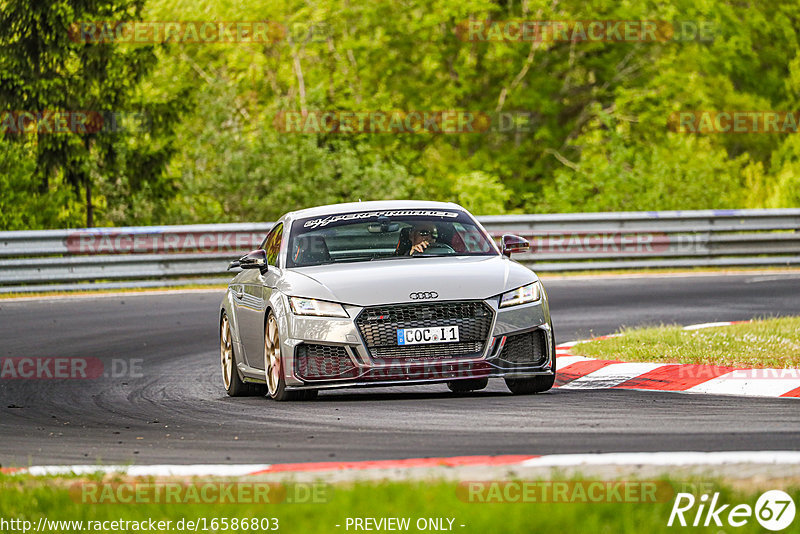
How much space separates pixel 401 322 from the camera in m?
9.86

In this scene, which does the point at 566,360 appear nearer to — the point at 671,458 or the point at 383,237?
the point at 383,237

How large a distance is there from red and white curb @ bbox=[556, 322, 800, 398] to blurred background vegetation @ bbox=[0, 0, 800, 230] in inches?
609

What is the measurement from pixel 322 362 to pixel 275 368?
0.61 metres

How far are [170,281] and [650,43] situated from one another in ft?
72.7

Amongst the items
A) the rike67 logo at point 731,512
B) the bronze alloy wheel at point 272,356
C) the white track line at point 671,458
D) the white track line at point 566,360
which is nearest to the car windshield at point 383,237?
the bronze alloy wheel at point 272,356

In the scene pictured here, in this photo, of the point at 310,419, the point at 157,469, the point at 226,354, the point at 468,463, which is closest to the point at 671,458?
the point at 468,463

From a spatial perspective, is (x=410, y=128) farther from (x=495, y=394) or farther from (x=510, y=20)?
(x=495, y=394)

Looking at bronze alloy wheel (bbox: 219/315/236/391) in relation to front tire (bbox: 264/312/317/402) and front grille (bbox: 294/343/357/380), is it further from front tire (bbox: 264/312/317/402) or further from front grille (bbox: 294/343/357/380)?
front grille (bbox: 294/343/357/380)

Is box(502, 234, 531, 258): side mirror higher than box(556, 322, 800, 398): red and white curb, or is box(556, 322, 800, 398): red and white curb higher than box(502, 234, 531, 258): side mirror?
box(502, 234, 531, 258): side mirror

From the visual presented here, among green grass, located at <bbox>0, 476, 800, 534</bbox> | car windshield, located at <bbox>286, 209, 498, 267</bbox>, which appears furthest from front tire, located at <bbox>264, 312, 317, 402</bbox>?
green grass, located at <bbox>0, 476, 800, 534</bbox>

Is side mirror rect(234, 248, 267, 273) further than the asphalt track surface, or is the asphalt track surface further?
side mirror rect(234, 248, 267, 273)

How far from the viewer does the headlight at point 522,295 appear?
396 inches

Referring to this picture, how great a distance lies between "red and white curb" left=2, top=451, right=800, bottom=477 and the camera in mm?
6195

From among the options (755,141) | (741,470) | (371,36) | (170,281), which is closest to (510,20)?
(371,36)
